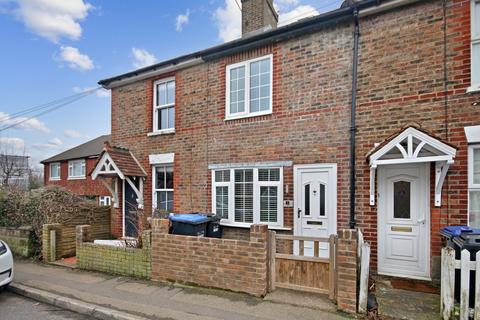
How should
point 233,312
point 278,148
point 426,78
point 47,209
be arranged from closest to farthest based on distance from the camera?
point 233,312 < point 426,78 < point 278,148 < point 47,209

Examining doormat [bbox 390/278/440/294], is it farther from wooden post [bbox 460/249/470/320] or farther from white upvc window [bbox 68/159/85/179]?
white upvc window [bbox 68/159/85/179]

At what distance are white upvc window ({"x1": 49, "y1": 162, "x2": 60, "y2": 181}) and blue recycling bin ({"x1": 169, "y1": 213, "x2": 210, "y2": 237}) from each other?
23.9 m

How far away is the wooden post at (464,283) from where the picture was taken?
3.67 meters

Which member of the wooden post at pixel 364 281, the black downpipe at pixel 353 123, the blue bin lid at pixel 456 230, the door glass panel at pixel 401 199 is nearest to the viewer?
the wooden post at pixel 364 281

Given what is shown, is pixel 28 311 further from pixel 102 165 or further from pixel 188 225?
pixel 102 165

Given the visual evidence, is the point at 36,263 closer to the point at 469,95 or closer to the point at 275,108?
the point at 275,108

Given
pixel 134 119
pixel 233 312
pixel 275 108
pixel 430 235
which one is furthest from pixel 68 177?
pixel 430 235

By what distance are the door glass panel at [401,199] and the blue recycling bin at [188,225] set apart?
13.4ft

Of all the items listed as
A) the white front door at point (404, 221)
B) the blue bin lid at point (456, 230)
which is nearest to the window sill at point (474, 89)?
the white front door at point (404, 221)

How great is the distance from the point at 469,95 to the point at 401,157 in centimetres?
155

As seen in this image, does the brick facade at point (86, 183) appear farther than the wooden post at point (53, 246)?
Yes

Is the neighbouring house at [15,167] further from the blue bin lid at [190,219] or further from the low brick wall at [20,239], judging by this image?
the blue bin lid at [190,219]

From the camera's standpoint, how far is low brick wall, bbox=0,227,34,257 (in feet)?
24.9

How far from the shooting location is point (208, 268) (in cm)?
516
